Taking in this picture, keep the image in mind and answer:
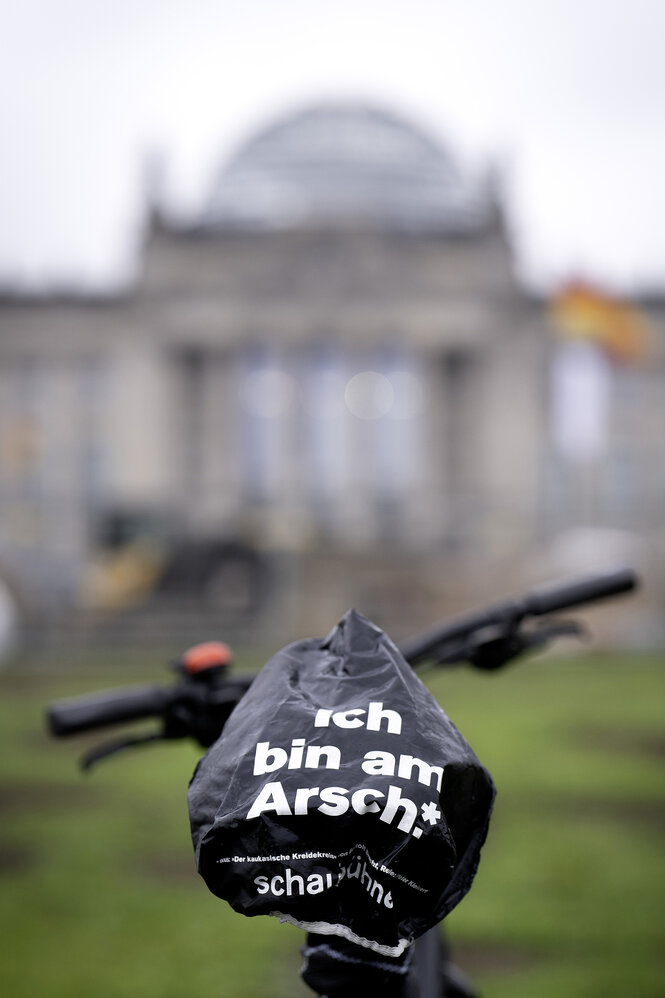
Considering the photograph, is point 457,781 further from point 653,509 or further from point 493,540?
point 653,509

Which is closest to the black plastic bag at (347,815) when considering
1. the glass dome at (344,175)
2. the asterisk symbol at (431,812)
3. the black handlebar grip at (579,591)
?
A: the asterisk symbol at (431,812)

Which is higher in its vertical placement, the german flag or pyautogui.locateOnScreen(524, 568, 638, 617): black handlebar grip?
the german flag

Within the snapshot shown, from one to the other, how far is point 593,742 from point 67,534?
92.8ft

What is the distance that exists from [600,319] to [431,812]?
34.3 meters

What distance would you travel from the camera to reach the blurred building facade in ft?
120

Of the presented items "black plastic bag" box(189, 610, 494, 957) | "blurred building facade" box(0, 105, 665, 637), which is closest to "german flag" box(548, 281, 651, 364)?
"blurred building facade" box(0, 105, 665, 637)

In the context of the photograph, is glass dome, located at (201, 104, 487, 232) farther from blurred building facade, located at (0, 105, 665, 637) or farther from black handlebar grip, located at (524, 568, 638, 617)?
black handlebar grip, located at (524, 568, 638, 617)

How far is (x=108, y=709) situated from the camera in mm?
2217

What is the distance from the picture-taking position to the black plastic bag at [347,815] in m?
1.35

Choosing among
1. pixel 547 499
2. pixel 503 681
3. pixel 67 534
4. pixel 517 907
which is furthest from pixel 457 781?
pixel 547 499

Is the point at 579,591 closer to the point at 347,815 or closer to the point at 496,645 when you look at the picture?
the point at 496,645

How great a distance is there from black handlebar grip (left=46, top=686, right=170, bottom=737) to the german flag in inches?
1289

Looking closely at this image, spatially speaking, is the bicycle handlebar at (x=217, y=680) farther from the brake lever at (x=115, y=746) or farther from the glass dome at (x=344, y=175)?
the glass dome at (x=344, y=175)

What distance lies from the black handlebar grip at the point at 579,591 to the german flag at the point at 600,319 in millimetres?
32333
